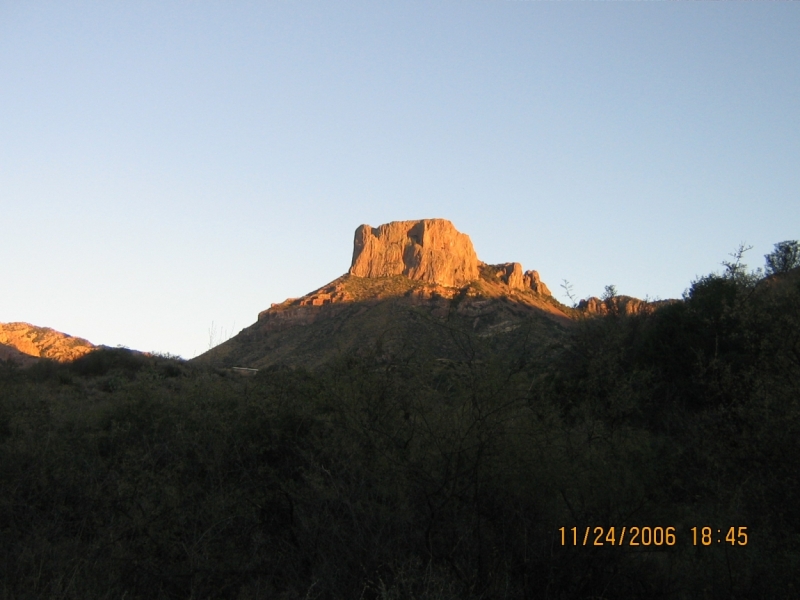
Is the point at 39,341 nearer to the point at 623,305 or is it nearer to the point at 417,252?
the point at 623,305

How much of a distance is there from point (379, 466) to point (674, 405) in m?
6.39

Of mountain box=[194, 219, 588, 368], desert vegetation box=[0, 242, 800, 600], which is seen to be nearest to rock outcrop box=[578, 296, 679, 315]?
mountain box=[194, 219, 588, 368]

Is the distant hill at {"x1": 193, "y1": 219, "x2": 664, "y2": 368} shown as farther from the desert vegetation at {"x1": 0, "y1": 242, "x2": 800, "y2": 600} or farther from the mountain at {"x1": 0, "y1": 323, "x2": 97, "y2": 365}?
the desert vegetation at {"x1": 0, "y1": 242, "x2": 800, "y2": 600}

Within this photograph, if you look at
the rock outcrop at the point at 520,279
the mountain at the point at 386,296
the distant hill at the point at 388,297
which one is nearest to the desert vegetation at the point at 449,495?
the distant hill at the point at 388,297

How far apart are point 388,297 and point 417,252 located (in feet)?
72.8

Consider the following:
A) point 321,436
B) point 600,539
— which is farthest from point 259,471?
point 600,539

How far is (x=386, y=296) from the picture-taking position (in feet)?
249

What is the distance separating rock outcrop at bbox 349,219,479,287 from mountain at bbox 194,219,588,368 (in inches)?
5.0

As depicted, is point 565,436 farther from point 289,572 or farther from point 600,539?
point 289,572

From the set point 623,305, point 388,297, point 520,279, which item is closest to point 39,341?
point 388,297

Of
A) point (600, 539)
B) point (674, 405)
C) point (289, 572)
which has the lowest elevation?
point (289, 572)

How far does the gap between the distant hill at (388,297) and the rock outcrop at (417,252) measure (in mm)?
131

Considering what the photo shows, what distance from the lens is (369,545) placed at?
6637 millimetres

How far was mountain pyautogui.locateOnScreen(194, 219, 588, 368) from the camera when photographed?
200 ft
